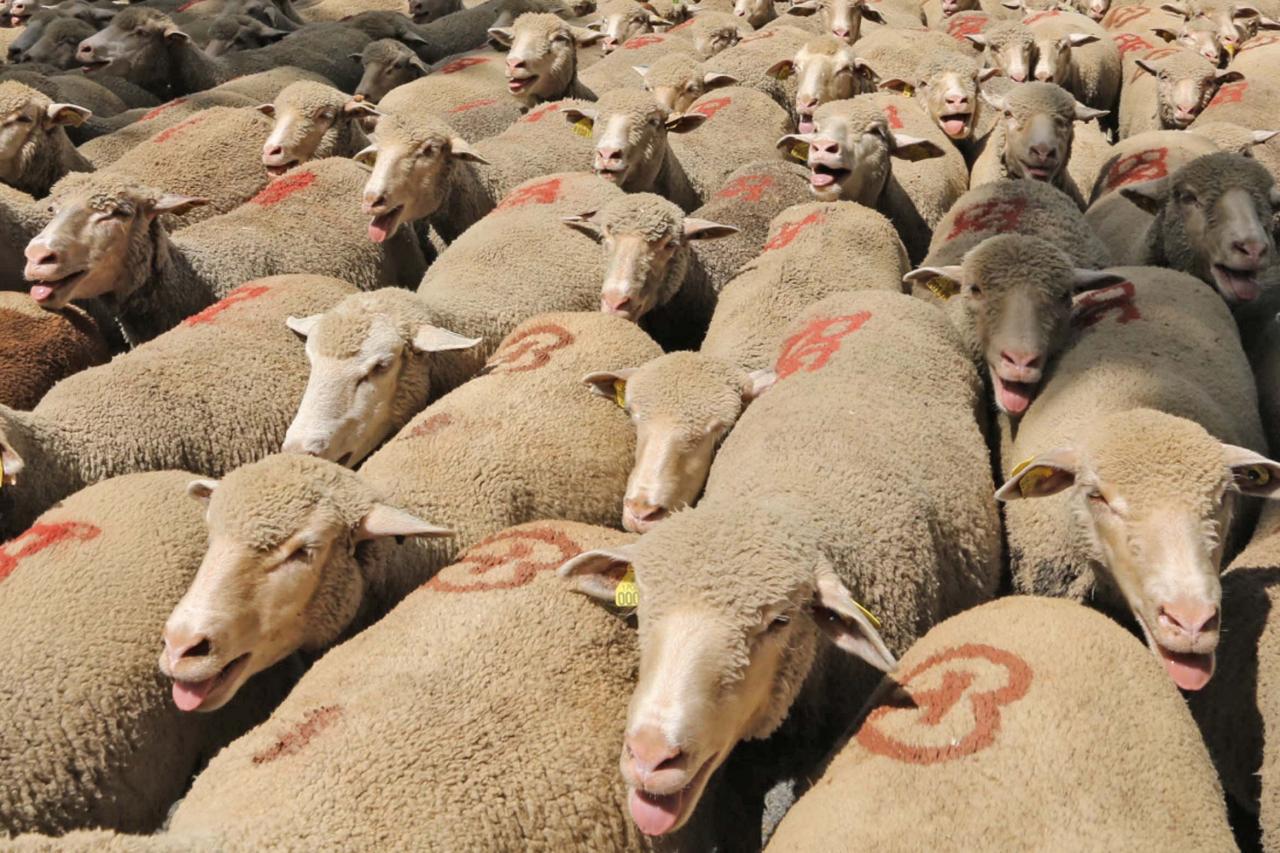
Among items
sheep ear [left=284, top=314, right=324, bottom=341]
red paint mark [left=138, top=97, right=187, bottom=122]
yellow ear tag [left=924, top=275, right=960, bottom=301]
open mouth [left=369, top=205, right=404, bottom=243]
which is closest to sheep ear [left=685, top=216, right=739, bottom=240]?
yellow ear tag [left=924, top=275, right=960, bottom=301]

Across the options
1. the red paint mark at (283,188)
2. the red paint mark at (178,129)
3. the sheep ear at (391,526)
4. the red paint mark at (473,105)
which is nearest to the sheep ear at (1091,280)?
the sheep ear at (391,526)

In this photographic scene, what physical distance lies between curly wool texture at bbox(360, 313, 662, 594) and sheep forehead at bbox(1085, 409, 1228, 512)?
1601 millimetres

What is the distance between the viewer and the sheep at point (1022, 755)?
238 centimetres

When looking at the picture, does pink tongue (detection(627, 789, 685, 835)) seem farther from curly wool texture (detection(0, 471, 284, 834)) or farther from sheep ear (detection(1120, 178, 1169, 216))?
sheep ear (detection(1120, 178, 1169, 216))

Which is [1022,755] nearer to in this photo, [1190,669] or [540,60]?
[1190,669]

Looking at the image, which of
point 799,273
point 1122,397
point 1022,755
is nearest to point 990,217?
point 799,273

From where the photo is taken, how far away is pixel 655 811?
8.25 feet

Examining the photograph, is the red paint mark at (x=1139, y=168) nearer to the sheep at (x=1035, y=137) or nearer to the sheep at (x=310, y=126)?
the sheep at (x=1035, y=137)

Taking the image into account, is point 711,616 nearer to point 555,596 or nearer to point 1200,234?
point 555,596

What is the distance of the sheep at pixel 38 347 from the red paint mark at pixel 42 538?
3.83 feet

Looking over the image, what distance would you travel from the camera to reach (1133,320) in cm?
442

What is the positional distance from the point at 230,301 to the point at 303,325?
570mm

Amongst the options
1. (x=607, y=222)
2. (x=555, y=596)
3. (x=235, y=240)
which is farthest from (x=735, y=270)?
(x=555, y=596)

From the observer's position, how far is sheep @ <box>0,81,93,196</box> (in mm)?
5926
